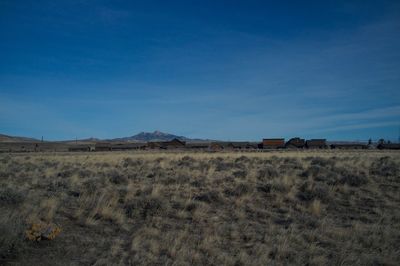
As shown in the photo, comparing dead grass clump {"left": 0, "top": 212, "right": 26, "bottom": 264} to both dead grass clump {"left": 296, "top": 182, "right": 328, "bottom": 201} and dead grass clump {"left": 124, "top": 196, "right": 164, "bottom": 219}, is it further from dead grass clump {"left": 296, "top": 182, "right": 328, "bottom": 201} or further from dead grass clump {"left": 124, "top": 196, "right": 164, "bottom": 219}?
dead grass clump {"left": 296, "top": 182, "right": 328, "bottom": 201}

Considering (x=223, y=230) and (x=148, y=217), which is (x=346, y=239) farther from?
(x=148, y=217)

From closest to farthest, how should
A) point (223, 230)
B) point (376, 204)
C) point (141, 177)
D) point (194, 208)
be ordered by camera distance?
1. point (223, 230)
2. point (194, 208)
3. point (376, 204)
4. point (141, 177)

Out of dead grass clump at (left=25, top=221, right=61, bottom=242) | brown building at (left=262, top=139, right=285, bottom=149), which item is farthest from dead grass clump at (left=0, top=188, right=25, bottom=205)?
brown building at (left=262, top=139, right=285, bottom=149)

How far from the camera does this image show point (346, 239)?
841 cm

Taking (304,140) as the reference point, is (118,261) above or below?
below

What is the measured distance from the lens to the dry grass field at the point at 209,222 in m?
7.15

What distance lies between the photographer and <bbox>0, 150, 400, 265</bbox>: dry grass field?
715 cm

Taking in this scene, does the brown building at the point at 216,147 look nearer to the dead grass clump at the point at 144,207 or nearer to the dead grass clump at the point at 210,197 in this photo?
the dead grass clump at the point at 210,197

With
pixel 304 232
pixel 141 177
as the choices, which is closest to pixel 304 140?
pixel 141 177

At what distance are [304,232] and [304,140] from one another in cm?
8270

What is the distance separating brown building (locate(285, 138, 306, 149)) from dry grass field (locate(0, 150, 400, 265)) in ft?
233

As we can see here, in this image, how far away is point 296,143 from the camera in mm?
86125

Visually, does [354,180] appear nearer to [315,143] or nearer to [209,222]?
[209,222]

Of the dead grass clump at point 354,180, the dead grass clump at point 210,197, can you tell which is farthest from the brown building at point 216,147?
the dead grass clump at point 210,197
